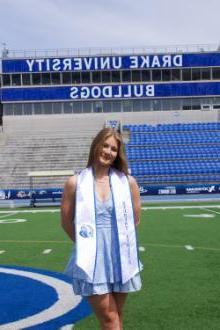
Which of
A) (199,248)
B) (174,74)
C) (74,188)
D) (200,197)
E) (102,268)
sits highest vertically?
(174,74)

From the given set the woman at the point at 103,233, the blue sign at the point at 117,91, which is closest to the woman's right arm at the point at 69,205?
the woman at the point at 103,233

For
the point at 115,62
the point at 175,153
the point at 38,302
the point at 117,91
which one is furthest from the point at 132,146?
the point at 38,302

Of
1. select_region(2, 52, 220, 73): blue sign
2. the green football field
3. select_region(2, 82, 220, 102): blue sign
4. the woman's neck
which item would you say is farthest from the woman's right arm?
select_region(2, 52, 220, 73): blue sign

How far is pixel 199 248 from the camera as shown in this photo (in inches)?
437

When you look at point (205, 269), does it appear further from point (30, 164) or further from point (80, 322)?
point (30, 164)

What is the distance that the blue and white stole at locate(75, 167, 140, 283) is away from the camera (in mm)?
3502

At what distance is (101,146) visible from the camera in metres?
3.73

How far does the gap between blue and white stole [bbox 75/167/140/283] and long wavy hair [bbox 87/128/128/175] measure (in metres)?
0.13

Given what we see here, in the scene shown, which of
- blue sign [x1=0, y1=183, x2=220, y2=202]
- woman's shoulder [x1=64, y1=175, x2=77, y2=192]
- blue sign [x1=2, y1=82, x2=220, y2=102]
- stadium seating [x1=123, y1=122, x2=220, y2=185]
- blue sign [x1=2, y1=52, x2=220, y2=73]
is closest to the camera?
woman's shoulder [x1=64, y1=175, x2=77, y2=192]

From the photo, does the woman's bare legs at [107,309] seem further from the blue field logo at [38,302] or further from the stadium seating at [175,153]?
the stadium seating at [175,153]

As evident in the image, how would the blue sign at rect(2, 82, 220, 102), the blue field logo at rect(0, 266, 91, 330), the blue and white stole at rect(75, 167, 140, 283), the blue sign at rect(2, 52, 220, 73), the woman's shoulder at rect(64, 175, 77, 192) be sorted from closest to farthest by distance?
the blue and white stole at rect(75, 167, 140, 283)
the woman's shoulder at rect(64, 175, 77, 192)
the blue field logo at rect(0, 266, 91, 330)
the blue sign at rect(2, 52, 220, 73)
the blue sign at rect(2, 82, 220, 102)

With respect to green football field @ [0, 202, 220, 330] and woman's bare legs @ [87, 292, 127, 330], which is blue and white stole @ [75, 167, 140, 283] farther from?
green football field @ [0, 202, 220, 330]

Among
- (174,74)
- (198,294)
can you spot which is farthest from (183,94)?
(198,294)

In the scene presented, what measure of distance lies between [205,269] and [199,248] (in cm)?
258
